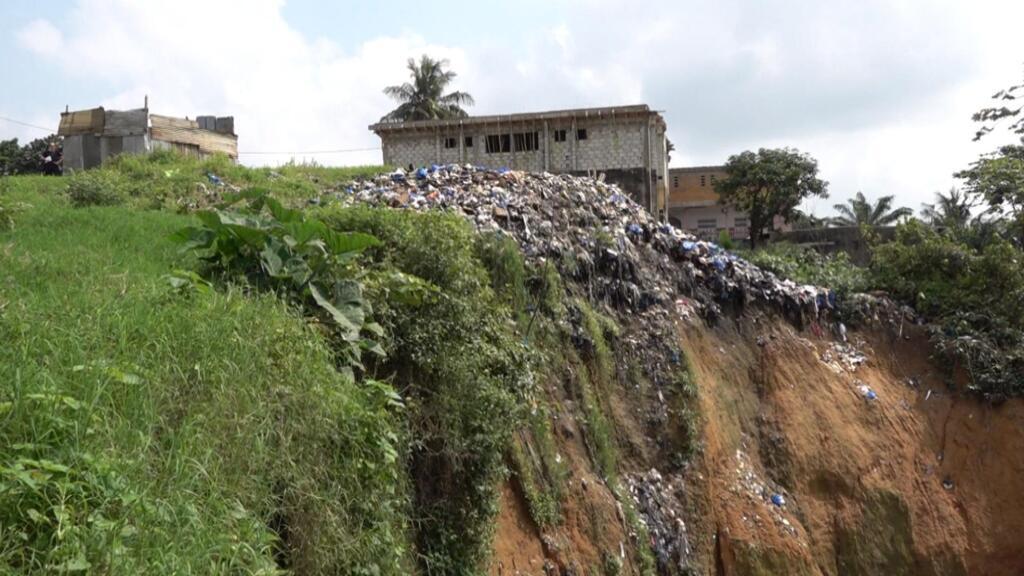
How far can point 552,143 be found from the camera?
81.8ft

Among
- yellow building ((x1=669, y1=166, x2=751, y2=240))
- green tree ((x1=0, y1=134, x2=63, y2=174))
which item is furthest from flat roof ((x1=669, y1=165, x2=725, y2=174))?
green tree ((x1=0, y1=134, x2=63, y2=174))

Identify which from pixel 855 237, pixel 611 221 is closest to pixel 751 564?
pixel 611 221

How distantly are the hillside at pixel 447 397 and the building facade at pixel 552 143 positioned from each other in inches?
376

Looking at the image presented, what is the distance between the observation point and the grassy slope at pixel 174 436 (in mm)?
3619

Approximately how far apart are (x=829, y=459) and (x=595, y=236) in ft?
14.1

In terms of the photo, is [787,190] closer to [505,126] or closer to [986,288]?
[505,126]

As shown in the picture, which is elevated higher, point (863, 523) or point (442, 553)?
point (442, 553)

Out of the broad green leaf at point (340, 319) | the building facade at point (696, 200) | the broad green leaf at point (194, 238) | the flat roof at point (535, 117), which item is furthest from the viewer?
the building facade at point (696, 200)

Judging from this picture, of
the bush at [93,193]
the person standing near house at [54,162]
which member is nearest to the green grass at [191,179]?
the bush at [93,193]

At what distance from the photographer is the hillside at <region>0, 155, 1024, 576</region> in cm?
423

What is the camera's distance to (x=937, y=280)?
16.1 metres

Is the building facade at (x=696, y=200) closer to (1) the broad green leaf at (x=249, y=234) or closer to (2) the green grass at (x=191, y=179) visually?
(2) the green grass at (x=191, y=179)

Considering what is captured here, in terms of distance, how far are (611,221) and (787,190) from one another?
2175 cm

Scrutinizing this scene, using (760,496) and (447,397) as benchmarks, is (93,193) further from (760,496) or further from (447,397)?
(760,496)
